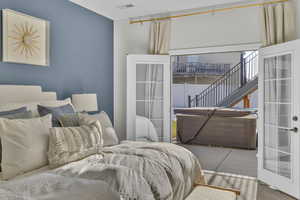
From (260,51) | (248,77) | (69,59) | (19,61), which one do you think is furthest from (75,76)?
(248,77)

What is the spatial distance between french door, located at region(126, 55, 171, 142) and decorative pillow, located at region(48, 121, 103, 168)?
6.66ft

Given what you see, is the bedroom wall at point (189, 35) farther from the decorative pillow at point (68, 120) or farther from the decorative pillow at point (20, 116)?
the decorative pillow at point (20, 116)

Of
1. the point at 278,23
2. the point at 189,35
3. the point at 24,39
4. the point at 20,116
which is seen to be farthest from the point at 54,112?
the point at 278,23

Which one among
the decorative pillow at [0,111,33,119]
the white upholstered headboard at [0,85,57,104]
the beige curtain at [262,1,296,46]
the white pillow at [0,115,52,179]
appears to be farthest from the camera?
the beige curtain at [262,1,296,46]

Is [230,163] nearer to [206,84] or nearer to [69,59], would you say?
[69,59]

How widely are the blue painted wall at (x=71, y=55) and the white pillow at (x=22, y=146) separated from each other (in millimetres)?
1127

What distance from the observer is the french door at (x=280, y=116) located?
113 inches

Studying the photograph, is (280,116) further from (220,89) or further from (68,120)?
(220,89)

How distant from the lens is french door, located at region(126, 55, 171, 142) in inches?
171

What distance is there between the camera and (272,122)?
3232mm

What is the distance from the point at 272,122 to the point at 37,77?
3.20 metres

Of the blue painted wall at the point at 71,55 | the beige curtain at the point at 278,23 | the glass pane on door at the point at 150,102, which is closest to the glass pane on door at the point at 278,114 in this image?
the beige curtain at the point at 278,23

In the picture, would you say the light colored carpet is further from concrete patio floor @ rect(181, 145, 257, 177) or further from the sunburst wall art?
the sunburst wall art

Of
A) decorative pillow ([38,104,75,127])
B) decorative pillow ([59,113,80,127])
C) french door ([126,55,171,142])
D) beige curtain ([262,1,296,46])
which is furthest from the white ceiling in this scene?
decorative pillow ([59,113,80,127])
